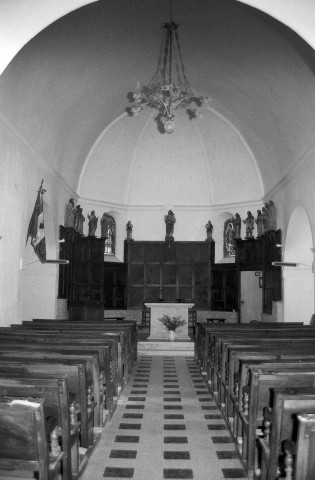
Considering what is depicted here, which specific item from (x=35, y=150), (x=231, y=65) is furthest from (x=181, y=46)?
(x=35, y=150)

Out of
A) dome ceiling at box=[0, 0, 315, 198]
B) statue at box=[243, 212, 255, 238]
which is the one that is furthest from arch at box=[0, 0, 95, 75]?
statue at box=[243, 212, 255, 238]

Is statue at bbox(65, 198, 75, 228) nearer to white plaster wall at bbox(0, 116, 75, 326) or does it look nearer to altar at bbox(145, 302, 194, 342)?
white plaster wall at bbox(0, 116, 75, 326)

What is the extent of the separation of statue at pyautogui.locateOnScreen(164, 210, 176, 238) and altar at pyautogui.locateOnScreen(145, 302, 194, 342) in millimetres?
5908

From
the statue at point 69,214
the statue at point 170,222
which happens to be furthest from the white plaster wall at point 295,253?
the statue at point 69,214

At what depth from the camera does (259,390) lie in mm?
4891

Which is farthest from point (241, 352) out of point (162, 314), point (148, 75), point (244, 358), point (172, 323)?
point (148, 75)

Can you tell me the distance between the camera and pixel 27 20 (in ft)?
21.0

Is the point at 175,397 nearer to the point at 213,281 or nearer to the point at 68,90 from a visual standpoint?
the point at 68,90

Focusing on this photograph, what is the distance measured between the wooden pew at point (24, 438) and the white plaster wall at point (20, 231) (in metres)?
8.56

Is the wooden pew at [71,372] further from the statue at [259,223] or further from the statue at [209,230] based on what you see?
the statue at [209,230]

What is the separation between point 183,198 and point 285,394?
19.2 meters

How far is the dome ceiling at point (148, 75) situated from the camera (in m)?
12.5

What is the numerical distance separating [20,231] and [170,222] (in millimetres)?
9848

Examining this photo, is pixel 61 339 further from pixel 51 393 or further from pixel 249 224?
pixel 249 224
